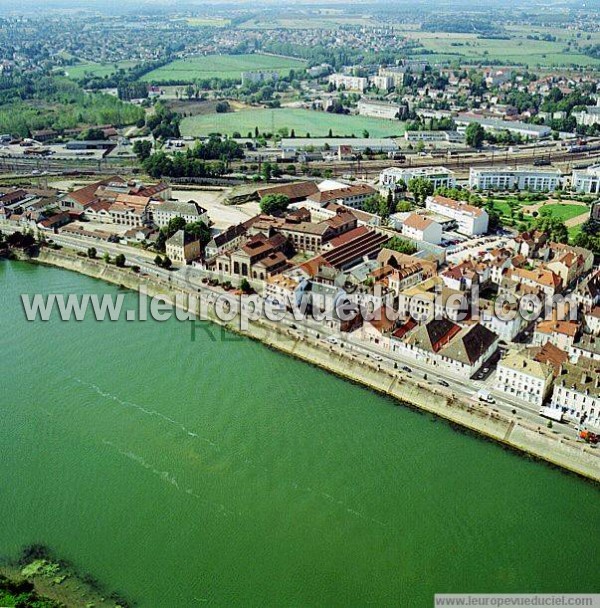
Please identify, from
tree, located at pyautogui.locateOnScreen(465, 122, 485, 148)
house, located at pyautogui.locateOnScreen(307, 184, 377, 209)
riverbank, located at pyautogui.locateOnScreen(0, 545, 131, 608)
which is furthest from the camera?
tree, located at pyautogui.locateOnScreen(465, 122, 485, 148)

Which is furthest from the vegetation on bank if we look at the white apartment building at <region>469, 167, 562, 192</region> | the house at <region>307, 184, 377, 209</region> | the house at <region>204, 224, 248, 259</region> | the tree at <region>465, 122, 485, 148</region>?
the white apartment building at <region>469, 167, 562, 192</region>

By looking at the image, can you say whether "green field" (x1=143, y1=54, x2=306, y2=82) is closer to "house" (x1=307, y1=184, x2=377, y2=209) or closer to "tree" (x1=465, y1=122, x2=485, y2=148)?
"tree" (x1=465, y1=122, x2=485, y2=148)

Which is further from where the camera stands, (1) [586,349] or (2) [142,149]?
(2) [142,149]

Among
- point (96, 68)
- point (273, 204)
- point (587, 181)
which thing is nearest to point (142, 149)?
point (273, 204)

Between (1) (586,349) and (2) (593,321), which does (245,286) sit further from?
(2) (593,321)

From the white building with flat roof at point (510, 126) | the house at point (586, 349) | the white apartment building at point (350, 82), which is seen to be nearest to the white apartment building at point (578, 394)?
the house at point (586, 349)

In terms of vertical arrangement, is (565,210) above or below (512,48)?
below

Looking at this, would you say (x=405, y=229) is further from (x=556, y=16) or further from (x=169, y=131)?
(x=556, y=16)
